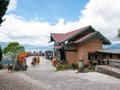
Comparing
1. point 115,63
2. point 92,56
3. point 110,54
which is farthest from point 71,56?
point 115,63

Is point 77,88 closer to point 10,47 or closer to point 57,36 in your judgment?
point 57,36

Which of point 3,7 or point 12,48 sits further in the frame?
point 12,48

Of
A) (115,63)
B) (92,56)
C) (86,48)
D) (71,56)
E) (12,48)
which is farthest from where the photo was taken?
(12,48)

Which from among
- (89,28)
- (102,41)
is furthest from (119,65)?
(89,28)

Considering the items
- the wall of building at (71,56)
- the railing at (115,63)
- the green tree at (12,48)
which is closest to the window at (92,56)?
the wall of building at (71,56)

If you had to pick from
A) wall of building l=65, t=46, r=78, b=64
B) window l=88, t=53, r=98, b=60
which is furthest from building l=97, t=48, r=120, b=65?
wall of building l=65, t=46, r=78, b=64

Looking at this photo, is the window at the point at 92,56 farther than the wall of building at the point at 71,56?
No

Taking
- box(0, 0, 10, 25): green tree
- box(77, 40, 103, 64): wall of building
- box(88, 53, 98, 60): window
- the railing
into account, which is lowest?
the railing

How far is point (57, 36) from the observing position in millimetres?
47344

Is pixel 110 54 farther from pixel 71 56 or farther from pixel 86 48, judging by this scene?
pixel 71 56

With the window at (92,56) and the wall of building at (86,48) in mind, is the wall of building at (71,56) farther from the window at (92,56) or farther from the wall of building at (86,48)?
the window at (92,56)

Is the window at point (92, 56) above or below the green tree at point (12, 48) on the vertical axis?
below

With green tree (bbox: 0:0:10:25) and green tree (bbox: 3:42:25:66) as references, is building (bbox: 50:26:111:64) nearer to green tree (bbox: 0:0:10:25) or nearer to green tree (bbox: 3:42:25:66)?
green tree (bbox: 0:0:10:25)

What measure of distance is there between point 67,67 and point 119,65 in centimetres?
857
